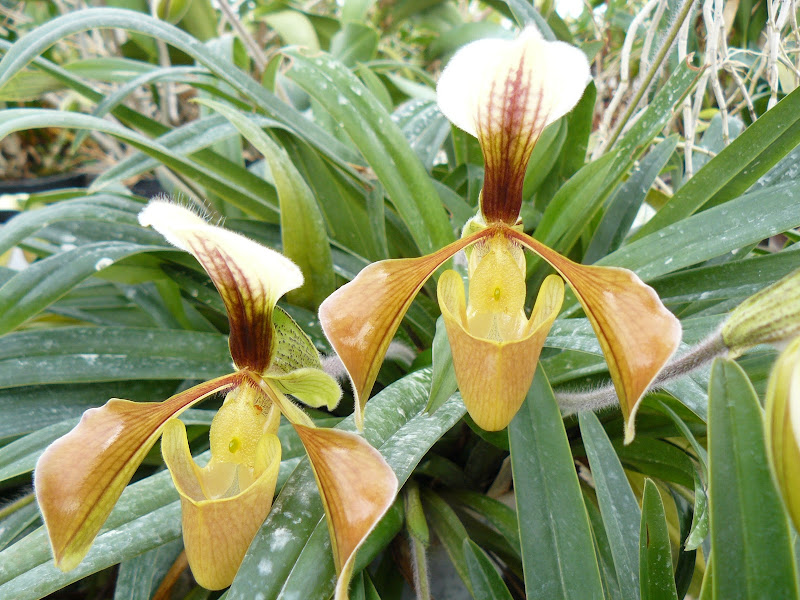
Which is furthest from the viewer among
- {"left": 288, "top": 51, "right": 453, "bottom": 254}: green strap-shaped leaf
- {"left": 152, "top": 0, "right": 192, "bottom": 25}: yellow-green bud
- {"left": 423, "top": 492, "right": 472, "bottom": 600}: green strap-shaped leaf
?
{"left": 152, "top": 0, "right": 192, "bottom": 25}: yellow-green bud

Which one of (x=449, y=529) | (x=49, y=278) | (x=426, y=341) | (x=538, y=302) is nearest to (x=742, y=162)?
(x=538, y=302)

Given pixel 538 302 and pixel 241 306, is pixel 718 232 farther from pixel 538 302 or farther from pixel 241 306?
pixel 241 306

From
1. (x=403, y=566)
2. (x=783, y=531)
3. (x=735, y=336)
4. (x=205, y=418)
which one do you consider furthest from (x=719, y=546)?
(x=205, y=418)

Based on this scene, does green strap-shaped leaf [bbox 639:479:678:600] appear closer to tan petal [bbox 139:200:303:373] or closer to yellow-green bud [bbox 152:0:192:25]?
tan petal [bbox 139:200:303:373]

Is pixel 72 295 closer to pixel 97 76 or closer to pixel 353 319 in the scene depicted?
pixel 97 76

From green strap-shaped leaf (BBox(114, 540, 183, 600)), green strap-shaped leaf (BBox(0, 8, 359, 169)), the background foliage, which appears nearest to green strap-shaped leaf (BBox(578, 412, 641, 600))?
the background foliage

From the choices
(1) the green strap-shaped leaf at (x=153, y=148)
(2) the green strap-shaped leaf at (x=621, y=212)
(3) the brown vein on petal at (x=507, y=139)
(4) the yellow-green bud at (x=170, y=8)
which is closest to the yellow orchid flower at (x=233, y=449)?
(3) the brown vein on petal at (x=507, y=139)
